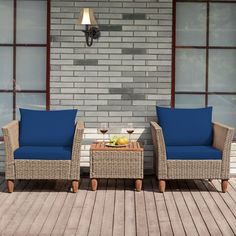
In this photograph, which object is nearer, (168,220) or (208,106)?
(168,220)

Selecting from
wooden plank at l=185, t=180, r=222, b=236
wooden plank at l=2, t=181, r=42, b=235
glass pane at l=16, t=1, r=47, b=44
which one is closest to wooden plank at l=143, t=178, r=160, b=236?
wooden plank at l=185, t=180, r=222, b=236

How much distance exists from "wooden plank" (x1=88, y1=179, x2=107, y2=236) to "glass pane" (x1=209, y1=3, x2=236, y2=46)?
228cm

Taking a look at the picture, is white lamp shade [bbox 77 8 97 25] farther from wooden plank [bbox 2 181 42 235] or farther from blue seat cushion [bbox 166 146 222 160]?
wooden plank [bbox 2 181 42 235]

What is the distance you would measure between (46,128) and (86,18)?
1351 millimetres

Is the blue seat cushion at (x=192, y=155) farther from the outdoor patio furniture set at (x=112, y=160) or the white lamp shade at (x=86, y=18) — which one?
the white lamp shade at (x=86, y=18)

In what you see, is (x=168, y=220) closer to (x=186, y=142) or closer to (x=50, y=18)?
(x=186, y=142)

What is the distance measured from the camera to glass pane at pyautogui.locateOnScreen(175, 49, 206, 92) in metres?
6.24

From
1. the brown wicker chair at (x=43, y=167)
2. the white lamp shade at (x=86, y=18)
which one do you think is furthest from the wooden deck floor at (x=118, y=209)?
the white lamp shade at (x=86, y=18)

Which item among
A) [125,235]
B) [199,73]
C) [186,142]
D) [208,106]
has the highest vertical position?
[199,73]

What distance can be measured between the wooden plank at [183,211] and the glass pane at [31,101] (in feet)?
6.13

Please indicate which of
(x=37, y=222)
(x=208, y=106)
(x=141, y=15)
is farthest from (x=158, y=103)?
(x=37, y=222)

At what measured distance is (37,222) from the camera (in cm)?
410

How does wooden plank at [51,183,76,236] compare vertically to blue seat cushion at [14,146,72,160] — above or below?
below

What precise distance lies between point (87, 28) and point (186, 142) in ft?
5.91
